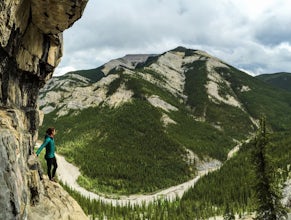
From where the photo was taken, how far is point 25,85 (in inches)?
1293

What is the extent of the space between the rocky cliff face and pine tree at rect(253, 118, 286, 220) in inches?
943

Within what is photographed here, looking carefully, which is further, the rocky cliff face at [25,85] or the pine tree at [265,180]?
the pine tree at [265,180]

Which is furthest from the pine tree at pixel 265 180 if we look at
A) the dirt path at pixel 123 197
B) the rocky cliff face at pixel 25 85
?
the dirt path at pixel 123 197

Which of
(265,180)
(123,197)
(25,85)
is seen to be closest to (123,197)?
(123,197)

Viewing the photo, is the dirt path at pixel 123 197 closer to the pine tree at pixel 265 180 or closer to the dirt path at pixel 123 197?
the dirt path at pixel 123 197

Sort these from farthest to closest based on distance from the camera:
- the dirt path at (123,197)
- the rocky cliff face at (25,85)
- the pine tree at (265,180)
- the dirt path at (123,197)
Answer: the dirt path at (123,197)
the dirt path at (123,197)
the pine tree at (265,180)
the rocky cliff face at (25,85)

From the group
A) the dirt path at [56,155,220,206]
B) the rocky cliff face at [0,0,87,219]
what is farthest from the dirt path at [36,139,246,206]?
the rocky cliff face at [0,0,87,219]

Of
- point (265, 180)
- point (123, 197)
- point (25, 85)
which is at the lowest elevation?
point (123, 197)

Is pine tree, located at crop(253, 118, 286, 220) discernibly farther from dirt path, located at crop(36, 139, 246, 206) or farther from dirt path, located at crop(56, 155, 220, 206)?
dirt path, located at crop(56, 155, 220, 206)

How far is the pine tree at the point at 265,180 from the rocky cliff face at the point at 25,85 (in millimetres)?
23957

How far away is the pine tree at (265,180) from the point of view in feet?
144

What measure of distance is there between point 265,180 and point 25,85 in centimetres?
3090

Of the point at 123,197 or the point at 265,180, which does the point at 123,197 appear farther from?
the point at 265,180

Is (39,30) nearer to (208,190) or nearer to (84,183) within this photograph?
(208,190)
